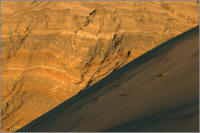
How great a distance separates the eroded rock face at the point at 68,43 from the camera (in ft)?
47.7

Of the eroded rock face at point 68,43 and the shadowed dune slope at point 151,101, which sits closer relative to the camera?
the shadowed dune slope at point 151,101

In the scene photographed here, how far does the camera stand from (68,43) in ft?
57.1

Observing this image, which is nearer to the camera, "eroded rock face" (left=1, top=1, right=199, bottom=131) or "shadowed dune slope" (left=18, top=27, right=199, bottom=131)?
"shadowed dune slope" (left=18, top=27, right=199, bottom=131)

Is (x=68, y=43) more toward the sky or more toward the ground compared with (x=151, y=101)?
more toward the sky

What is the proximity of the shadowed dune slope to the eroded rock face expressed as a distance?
6629 millimetres

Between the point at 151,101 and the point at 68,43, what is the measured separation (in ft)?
41.4

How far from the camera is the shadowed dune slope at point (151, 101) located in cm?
432

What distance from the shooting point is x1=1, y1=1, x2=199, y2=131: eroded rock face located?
14.5 m

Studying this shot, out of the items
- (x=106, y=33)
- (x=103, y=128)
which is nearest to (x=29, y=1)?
(x=106, y=33)

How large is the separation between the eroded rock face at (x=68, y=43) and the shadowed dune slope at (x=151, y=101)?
261 inches

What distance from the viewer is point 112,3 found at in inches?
835

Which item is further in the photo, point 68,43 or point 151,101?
point 68,43

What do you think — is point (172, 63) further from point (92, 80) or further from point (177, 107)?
point (92, 80)

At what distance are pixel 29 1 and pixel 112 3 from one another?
7.35 metres
